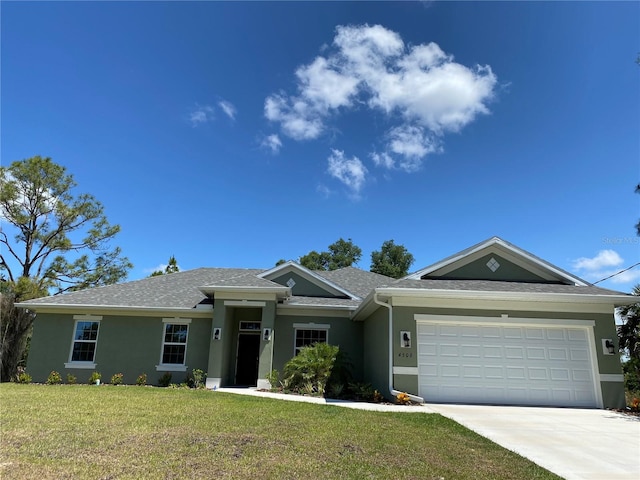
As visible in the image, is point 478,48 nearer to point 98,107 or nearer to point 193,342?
point 98,107

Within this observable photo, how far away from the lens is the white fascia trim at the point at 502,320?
11164mm

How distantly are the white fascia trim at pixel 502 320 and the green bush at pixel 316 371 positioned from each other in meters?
3.38

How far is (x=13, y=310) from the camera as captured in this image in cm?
1689

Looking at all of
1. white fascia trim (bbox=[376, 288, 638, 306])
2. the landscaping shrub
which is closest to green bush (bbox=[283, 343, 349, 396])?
the landscaping shrub

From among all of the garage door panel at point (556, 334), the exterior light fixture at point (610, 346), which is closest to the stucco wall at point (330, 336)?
the garage door panel at point (556, 334)

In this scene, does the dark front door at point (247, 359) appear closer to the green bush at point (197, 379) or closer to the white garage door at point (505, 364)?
the green bush at point (197, 379)

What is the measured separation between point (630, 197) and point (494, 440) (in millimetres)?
11176

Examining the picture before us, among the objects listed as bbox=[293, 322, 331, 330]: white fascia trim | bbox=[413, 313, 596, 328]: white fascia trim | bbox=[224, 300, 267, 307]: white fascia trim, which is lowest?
bbox=[293, 322, 331, 330]: white fascia trim

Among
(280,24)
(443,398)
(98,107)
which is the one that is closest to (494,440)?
(443,398)

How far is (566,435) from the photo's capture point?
6.87 m

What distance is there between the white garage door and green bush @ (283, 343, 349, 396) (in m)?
3.03

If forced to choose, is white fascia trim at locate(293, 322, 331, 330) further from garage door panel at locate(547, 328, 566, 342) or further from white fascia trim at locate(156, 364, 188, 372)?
garage door panel at locate(547, 328, 566, 342)

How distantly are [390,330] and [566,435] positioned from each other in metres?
4.84

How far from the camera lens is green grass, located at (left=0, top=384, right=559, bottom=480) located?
13.8 feet
